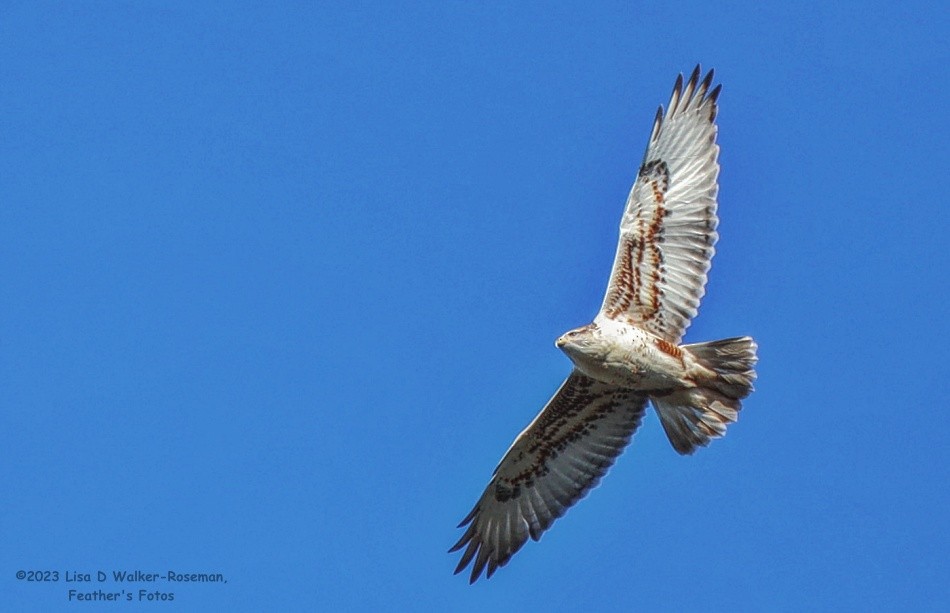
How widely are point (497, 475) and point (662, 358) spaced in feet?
7.46

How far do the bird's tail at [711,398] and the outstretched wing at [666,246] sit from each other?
1.32ft

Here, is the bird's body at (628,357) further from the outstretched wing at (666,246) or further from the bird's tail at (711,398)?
the outstretched wing at (666,246)

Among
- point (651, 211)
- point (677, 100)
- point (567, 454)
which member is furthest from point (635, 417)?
point (677, 100)

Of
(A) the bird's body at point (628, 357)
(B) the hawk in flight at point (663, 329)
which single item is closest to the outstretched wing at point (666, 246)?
(B) the hawk in flight at point (663, 329)

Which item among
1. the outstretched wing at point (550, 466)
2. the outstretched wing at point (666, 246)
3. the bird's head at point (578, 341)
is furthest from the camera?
the outstretched wing at point (550, 466)

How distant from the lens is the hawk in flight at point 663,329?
39.3ft

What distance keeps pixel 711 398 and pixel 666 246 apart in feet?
4.41

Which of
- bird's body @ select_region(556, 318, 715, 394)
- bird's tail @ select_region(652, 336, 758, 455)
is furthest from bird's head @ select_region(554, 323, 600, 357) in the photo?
bird's tail @ select_region(652, 336, 758, 455)

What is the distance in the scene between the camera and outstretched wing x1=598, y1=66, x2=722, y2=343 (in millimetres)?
12180

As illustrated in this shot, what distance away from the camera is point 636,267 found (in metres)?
12.2

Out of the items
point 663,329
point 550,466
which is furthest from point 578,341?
point 550,466

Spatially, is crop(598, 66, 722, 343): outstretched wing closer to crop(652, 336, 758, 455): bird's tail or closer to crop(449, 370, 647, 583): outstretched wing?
crop(652, 336, 758, 455): bird's tail

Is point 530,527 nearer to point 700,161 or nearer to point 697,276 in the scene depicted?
point 697,276

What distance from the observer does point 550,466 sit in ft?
43.4
